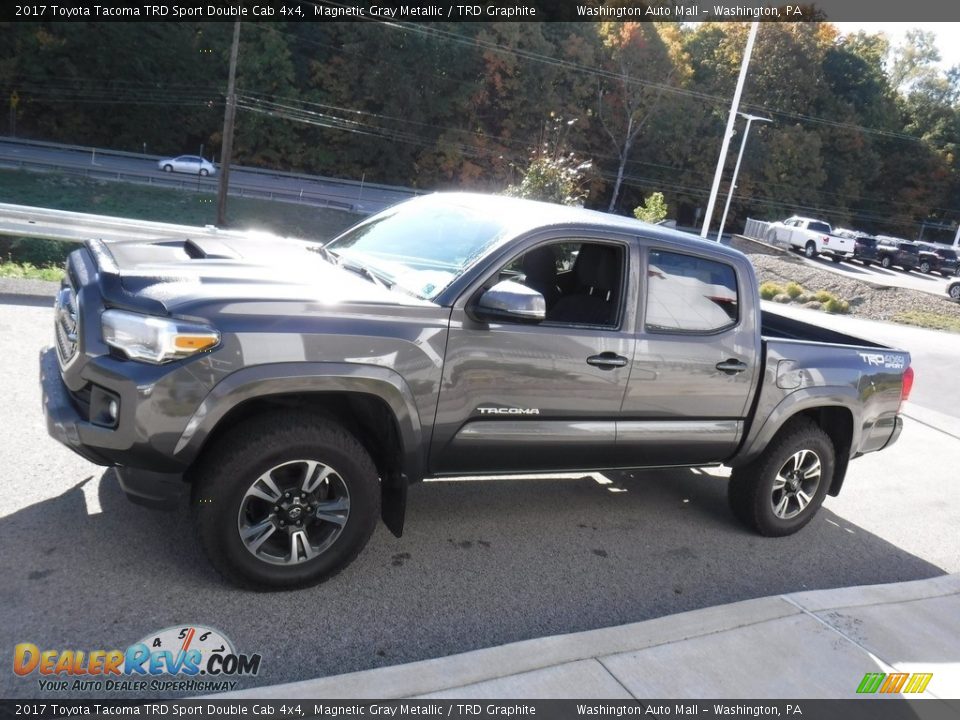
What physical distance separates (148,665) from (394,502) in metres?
1.28

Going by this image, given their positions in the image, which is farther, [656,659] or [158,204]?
[158,204]

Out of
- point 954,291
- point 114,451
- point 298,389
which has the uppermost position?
point 298,389

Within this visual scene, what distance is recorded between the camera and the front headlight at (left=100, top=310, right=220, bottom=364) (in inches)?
121

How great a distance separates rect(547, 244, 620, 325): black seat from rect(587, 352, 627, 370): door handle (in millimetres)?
202

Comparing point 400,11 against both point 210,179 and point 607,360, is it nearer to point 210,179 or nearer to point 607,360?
point 210,179

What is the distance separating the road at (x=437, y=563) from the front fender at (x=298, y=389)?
2.37 feet

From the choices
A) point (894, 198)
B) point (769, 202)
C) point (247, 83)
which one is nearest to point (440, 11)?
point (247, 83)

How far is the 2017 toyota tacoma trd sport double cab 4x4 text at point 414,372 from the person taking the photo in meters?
3.17

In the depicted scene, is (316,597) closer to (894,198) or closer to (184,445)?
(184,445)

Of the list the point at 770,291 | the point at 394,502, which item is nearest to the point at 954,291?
the point at 770,291

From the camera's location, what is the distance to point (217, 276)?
3.47m

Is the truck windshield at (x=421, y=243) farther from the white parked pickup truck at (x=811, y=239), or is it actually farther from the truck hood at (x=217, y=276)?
the white parked pickup truck at (x=811, y=239)

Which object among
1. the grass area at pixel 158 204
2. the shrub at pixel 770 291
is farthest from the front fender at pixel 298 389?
the grass area at pixel 158 204

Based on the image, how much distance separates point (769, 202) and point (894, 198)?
54.6ft
